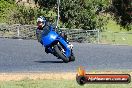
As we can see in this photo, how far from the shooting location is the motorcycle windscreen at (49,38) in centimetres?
1806

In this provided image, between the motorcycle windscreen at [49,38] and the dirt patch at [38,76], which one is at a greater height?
the motorcycle windscreen at [49,38]

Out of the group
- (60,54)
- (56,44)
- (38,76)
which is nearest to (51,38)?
(56,44)

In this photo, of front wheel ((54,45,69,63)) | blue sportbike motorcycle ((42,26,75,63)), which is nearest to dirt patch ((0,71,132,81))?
blue sportbike motorcycle ((42,26,75,63))

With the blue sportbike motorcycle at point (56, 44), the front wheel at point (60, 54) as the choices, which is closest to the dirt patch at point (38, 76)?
the blue sportbike motorcycle at point (56, 44)

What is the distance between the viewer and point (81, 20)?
132 ft

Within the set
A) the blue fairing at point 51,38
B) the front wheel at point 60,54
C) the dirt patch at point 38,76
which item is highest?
the blue fairing at point 51,38

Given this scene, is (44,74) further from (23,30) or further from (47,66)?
(23,30)

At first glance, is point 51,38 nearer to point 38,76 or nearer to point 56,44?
point 56,44

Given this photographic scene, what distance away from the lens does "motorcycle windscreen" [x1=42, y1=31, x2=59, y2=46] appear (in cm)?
1806

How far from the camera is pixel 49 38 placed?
716 inches

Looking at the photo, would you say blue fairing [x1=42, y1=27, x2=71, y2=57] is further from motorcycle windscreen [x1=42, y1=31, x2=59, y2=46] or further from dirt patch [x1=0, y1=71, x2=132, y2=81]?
dirt patch [x1=0, y1=71, x2=132, y2=81]

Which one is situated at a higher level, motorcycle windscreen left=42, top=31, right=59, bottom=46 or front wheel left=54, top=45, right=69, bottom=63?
motorcycle windscreen left=42, top=31, right=59, bottom=46

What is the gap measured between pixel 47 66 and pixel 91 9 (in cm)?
2324

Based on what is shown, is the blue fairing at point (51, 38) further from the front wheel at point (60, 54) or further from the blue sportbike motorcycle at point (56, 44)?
the front wheel at point (60, 54)
